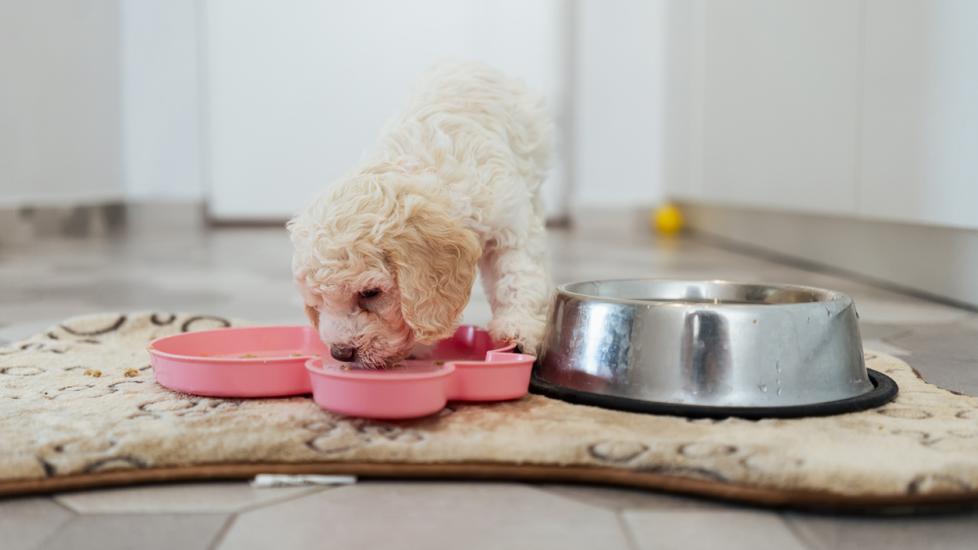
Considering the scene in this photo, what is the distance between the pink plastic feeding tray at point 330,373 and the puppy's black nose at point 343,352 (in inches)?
0.8

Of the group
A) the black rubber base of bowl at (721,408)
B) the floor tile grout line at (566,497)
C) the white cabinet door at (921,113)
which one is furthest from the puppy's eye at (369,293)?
the white cabinet door at (921,113)

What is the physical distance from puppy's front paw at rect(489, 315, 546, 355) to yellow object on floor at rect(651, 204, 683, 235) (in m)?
3.96

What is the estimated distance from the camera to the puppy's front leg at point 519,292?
1605mm

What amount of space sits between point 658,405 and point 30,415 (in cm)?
83

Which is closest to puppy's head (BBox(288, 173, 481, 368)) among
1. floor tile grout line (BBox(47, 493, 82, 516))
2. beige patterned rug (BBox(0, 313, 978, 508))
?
beige patterned rug (BBox(0, 313, 978, 508))

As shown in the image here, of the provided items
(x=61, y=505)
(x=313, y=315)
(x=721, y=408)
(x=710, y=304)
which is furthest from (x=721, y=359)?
(x=61, y=505)

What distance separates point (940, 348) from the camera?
6.23 ft

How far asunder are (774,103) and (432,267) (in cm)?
254

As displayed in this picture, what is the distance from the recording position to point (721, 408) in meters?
1.28

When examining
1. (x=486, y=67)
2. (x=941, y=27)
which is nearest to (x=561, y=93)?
(x=941, y=27)

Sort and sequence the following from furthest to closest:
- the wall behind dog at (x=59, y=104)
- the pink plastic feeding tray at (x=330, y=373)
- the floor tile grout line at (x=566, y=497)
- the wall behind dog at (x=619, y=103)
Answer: the wall behind dog at (x=619, y=103) → the wall behind dog at (x=59, y=104) → the pink plastic feeding tray at (x=330, y=373) → the floor tile grout line at (x=566, y=497)

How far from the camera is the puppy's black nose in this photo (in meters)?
1.40

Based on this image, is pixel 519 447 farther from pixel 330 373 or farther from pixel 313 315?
pixel 313 315

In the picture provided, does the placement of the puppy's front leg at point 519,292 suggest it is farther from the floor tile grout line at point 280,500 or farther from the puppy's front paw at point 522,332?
the floor tile grout line at point 280,500
